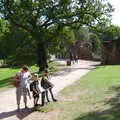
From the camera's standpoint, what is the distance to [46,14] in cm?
3984

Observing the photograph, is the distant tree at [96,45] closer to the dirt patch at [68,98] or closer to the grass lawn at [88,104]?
the grass lawn at [88,104]

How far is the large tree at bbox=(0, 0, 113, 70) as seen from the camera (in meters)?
39.8

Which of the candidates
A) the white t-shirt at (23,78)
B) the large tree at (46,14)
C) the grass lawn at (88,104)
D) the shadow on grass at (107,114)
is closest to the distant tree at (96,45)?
the large tree at (46,14)

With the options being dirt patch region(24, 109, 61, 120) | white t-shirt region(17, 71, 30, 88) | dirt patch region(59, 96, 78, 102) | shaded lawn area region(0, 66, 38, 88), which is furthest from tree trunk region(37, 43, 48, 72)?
dirt patch region(24, 109, 61, 120)

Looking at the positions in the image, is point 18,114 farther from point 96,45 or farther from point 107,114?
point 96,45

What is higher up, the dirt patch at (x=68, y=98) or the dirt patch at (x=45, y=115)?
the dirt patch at (x=68, y=98)

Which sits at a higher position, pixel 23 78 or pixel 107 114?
pixel 23 78

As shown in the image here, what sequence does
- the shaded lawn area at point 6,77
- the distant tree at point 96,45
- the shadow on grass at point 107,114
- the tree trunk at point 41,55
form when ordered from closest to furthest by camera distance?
the shadow on grass at point 107,114
the shaded lawn area at point 6,77
the tree trunk at point 41,55
the distant tree at point 96,45

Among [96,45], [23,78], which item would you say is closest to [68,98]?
[23,78]

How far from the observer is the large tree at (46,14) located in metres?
39.8

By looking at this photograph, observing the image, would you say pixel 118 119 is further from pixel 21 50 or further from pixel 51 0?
pixel 21 50

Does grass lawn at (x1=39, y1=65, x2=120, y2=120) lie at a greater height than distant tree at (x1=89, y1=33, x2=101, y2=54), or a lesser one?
lesser

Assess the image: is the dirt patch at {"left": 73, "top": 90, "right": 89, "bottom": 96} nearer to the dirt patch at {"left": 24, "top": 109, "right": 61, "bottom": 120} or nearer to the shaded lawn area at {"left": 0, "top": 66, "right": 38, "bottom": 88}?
the dirt patch at {"left": 24, "top": 109, "right": 61, "bottom": 120}

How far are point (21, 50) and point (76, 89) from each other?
4200 centimetres
